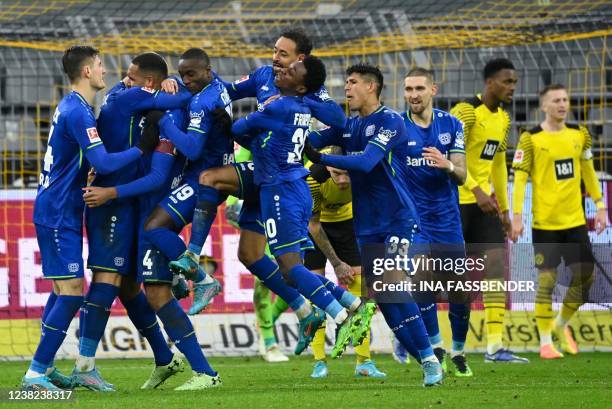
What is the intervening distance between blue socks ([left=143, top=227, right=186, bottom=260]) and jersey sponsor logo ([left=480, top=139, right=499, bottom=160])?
3.86m

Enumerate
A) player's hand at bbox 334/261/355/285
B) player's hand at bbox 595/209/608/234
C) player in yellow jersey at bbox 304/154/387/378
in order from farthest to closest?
player's hand at bbox 595/209/608/234
player's hand at bbox 334/261/355/285
player in yellow jersey at bbox 304/154/387/378

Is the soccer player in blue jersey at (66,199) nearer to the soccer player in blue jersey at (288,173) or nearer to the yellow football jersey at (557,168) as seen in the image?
the soccer player in blue jersey at (288,173)

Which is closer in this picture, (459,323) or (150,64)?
(150,64)

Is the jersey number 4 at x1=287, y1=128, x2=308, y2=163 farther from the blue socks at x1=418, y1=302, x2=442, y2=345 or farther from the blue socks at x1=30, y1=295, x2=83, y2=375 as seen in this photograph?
the blue socks at x1=418, y1=302, x2=442, y2=345

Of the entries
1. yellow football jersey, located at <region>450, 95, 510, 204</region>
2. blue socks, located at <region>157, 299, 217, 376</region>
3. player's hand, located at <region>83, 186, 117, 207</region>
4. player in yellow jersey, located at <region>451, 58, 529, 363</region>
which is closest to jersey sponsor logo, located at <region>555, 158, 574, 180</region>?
player in yellow jersey, located at <region>451, 58, 529, 363</region>

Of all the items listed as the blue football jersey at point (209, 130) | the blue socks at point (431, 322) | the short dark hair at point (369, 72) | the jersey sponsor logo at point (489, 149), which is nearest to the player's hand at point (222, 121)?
the blue football jersey at point (209, 130)

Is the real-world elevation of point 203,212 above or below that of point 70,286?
above

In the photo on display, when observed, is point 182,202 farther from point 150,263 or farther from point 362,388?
point 362,388

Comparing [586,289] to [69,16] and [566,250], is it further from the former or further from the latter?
[69,16]

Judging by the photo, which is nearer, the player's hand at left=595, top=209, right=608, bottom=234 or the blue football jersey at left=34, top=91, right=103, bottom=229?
the blue football jersey at left=34, top=91, right=103, bottom=229

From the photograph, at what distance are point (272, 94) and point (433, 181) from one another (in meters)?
1.73

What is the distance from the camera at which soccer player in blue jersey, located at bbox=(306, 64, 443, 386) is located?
878 centimetres

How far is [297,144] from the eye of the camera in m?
8.79

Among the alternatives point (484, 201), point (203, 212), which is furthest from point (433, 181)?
point (203, 212)
